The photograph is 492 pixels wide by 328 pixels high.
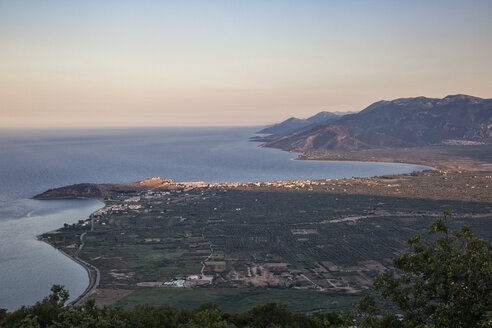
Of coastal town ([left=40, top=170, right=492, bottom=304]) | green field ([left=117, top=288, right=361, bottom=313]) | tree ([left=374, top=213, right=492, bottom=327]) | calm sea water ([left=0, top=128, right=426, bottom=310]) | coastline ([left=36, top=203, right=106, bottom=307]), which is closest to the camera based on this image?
tree ([left=374, top=213, right=492, bottom=327])

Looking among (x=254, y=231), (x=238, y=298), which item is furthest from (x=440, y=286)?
(x=254, y=231)

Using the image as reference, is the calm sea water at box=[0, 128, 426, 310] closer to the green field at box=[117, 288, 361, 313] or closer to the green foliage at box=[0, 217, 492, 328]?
the green field at box=[117, 288, 361, 313]

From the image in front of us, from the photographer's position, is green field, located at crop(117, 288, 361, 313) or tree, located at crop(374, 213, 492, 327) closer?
tree, located at crop(374, 213, 492, 327)

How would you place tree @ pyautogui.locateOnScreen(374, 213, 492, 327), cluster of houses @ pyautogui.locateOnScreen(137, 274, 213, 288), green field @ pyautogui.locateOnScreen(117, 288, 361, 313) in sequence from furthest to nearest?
cluster of houses @ pyautogui.locateOnScreen(137, 274, 213, 288) → green field @ pyautogui.locateOnScreen(117, 288, 361, 313) → tree @ pyautogui.locateOnScreen(374, 213, 492, 327)

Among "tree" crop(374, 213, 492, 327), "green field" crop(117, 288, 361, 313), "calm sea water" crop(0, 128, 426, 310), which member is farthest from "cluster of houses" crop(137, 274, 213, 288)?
"tree" crop(374, 213, 492, 327)

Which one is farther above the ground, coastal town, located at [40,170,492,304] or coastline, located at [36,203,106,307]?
coastal town, located at [40,170,492,304]

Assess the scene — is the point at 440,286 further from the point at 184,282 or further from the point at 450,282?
the point at 184,282

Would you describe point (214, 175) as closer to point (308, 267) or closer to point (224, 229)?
point (224, 229)
